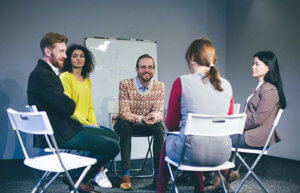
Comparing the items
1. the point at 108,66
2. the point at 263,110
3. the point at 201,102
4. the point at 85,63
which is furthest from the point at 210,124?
the point at 108,66

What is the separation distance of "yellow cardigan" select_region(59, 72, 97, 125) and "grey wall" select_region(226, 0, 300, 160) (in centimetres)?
318

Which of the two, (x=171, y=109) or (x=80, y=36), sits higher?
(x=80, y=36)

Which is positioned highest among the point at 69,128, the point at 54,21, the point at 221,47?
the point at 54,21

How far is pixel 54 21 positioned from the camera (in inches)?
175

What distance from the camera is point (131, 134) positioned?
3.08 meters

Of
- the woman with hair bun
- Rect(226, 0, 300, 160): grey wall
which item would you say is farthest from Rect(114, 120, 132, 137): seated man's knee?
Rect(226, 0, 300, 160): grey wall

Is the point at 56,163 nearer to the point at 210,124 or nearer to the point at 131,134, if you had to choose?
the point at 210,124

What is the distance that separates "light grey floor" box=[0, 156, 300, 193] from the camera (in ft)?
9.11

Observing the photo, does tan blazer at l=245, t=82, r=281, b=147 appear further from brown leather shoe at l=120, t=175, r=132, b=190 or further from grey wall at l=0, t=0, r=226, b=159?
grey wall at l=0, t=0, r=226, b=159

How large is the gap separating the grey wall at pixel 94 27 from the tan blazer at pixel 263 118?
8.64ft

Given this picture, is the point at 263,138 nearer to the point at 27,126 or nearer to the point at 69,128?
the point at 69,128

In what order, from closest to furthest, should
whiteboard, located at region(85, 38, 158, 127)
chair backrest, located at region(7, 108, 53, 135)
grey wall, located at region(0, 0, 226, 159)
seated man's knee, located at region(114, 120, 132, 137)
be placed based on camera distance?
chair backrest, located at region(7, 108, 53, 135), seated man's knee, located at region(114, 120, 132, 137), grey wall, located at region(0, 0, 226, 159), whiteboard, located at region(85, 38, 158, 127)

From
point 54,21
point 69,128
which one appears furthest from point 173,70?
point 69,128

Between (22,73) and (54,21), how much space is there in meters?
0.99
